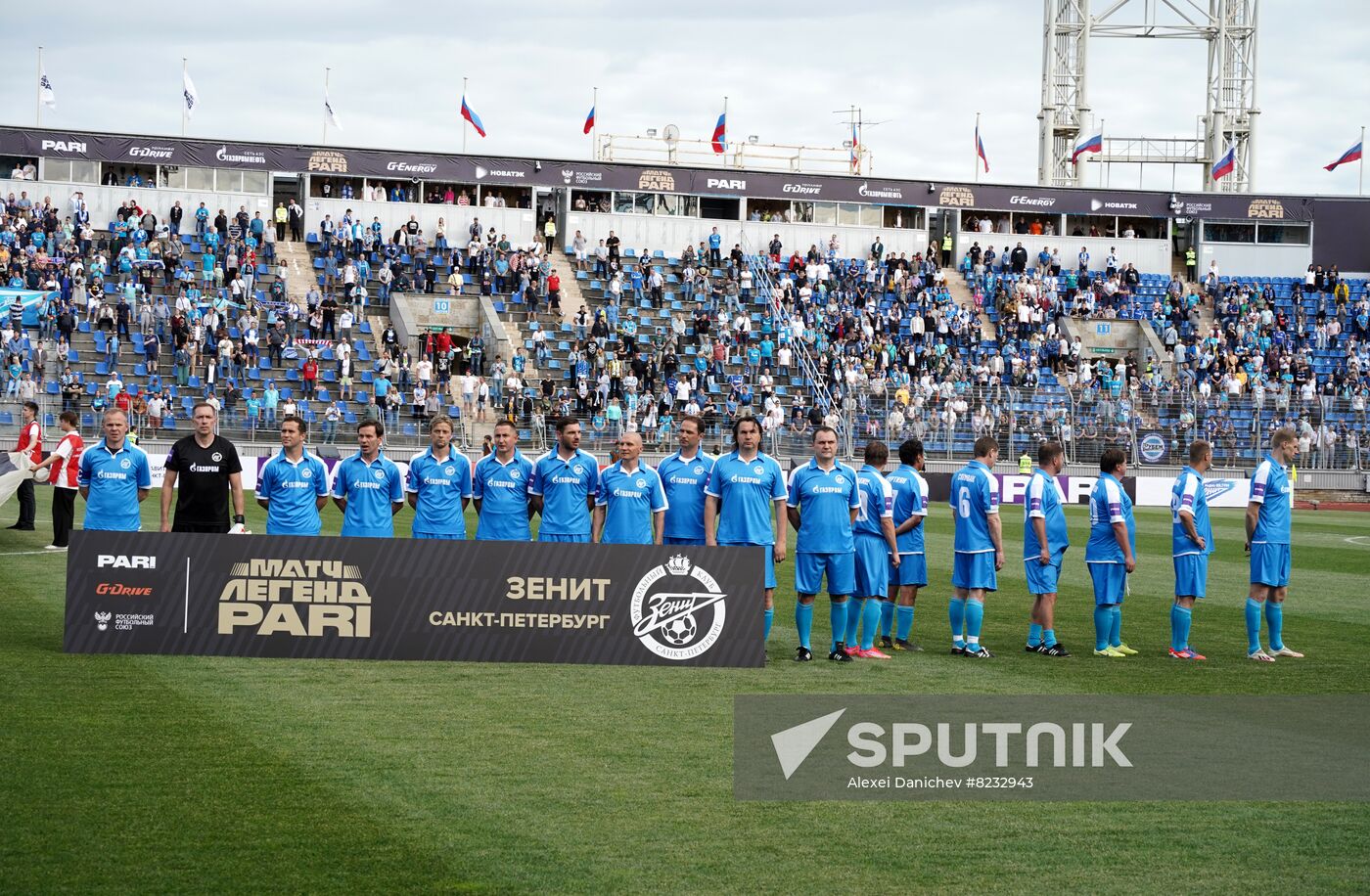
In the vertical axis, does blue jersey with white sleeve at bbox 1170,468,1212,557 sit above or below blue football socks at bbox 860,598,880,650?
above

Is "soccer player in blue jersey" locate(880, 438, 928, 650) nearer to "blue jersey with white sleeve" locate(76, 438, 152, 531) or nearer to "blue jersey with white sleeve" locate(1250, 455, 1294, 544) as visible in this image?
"blue jersey with white sleeve" locate(1250, 455, 1294, 544)

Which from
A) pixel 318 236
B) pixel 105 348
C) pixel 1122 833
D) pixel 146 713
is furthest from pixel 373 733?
pixel 318 236

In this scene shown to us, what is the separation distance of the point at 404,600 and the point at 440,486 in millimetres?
1765

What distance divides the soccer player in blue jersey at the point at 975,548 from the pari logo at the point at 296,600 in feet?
17.2

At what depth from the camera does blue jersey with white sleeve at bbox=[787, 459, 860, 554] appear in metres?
12.1

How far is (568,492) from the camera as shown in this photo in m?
12.7

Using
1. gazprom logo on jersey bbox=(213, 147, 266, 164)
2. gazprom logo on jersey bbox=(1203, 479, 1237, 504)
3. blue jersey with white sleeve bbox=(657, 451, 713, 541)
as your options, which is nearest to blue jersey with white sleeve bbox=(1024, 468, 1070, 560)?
blue jersey with white sleeve bbox=(657, 451, 713, 541)

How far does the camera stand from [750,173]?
184 ft

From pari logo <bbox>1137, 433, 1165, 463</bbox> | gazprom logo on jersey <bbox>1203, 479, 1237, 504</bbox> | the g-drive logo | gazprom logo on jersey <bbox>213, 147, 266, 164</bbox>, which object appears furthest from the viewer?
gazprom logo on jersey <bbox>213, 147, 266, 164</bbox>

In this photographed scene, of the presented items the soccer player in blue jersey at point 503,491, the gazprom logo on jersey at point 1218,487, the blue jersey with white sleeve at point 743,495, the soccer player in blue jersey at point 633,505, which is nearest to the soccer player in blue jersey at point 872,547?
the blue jersey with white sleeve at point 743,495

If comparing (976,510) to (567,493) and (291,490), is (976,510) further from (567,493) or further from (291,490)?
(291,490)

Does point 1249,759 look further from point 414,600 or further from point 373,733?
point 414,600

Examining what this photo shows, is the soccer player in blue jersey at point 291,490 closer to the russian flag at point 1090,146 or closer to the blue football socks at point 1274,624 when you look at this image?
the blue football socks at point 1274,624

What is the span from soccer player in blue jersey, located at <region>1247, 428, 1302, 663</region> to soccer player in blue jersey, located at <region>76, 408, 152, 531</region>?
10133 mm
